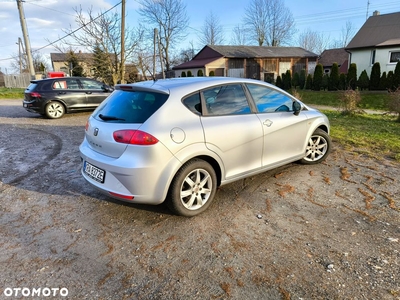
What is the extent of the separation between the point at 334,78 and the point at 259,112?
20.4 metres

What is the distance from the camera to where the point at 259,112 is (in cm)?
401

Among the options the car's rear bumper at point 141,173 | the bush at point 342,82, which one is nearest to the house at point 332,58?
the bush at point 342,82

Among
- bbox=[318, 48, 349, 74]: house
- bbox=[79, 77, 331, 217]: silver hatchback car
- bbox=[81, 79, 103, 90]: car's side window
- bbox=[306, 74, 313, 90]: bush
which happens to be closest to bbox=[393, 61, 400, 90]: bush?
bbox=[306, 74, 313, 90]: bush

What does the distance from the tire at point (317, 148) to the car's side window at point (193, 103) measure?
7.96 ft

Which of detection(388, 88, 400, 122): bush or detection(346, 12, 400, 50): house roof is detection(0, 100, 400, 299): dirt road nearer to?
detection(388, 88, 400, 122): bush

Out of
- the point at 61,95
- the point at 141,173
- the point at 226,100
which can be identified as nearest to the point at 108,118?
the point at 141,173

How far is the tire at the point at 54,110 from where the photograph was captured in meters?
10.6

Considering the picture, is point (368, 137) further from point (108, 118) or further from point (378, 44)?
point (378, 44)

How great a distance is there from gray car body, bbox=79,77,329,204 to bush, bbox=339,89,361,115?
7.68 metres

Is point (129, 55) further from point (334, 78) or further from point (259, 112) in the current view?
point (259, 112)

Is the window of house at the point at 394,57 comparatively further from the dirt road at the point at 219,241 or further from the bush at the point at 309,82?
the dirt road at the point at 219,241

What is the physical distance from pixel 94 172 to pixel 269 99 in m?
2.63

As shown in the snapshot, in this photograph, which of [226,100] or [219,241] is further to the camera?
[226,100]

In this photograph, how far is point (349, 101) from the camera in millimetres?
10578
